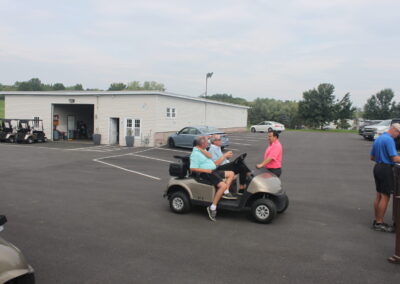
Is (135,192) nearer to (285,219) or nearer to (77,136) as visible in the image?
(285,219)

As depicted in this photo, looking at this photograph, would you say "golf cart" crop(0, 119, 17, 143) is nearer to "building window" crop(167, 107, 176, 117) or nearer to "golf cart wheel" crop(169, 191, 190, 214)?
"building window" crop(167, 107, 176, 117)

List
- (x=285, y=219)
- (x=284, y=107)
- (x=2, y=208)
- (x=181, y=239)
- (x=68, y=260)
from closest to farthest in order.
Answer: (x=68, y=260) < (x=181, y=239) < (x=285, y=219) < (x=2, y=208) < (x=284, y=107)

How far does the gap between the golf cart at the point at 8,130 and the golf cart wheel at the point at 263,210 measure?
22.2m

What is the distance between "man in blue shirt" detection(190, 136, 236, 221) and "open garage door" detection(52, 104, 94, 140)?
22573 millimetres

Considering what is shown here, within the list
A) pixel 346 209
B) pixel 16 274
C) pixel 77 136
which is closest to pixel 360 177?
pixel 346 209

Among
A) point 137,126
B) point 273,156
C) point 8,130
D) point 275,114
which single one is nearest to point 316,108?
point 275,114

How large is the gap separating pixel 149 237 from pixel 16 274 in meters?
2.57

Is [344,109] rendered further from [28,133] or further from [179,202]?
[179,202]

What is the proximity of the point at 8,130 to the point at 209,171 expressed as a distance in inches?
878

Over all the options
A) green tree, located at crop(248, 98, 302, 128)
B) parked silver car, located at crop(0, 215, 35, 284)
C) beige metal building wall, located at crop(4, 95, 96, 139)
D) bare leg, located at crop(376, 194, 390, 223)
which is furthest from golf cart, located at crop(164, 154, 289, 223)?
green tree, located at crop(248, 98, 302, 128)

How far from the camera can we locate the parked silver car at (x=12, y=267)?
2.79m

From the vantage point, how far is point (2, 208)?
6.75 metres

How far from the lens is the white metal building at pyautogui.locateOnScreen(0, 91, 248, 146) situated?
2220 cm

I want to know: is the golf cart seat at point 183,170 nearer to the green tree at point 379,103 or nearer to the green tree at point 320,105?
the green tree at point 320,105
